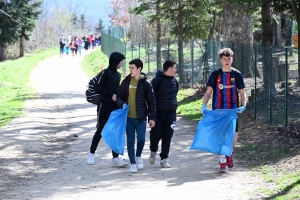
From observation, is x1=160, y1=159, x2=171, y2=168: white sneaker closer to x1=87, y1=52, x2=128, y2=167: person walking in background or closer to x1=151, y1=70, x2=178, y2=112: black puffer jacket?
x1=87, y1=52, x2=128, y2=167: person walking in background

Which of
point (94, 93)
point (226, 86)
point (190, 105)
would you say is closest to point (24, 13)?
point (190, 105)

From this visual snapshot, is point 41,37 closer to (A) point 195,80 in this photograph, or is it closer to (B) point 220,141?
(A) point 195,80

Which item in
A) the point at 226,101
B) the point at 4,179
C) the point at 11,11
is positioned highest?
the point at 11,11

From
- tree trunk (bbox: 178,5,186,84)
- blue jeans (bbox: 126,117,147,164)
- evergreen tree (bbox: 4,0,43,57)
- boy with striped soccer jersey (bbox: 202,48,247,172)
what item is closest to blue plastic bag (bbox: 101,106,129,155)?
blue jeans (bbox: 126,117,147,164)

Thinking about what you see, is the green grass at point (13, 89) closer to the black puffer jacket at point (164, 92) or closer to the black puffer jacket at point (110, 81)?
the black puffer jacket at point (110, 81)

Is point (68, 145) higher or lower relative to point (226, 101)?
lower

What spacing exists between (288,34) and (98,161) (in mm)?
32731

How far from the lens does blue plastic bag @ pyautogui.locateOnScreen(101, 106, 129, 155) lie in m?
10.3

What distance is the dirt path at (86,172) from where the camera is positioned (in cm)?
889

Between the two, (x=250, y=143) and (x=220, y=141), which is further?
(x=250, y=143)

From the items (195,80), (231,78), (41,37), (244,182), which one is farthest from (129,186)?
(41,37)

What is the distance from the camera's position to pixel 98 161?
38.0ft

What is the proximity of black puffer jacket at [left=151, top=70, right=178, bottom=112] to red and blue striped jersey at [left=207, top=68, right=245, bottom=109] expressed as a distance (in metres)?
A: 0.66

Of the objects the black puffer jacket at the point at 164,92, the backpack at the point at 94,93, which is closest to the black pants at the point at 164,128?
the black puffer jacket at the point at 164,92
